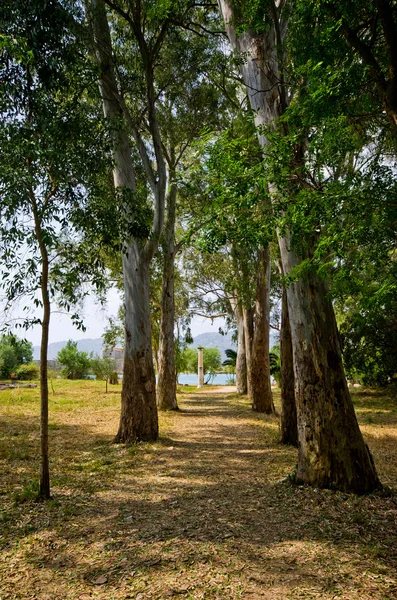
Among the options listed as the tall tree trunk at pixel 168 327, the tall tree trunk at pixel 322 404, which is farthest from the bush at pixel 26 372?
the tall tree trunk at pixel 322 404

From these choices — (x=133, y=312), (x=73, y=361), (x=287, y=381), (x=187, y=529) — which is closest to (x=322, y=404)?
(x=187, y=529)

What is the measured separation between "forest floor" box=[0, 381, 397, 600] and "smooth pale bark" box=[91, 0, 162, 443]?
61 centimetres

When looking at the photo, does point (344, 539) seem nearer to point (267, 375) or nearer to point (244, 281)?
point (267, 375)

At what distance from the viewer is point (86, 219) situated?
5035 millimetres

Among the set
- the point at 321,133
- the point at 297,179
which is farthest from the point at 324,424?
the point at 321,133

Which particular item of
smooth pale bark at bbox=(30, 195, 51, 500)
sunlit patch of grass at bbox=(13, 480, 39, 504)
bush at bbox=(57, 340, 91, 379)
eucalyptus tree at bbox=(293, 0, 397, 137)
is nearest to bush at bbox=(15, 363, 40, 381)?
bush at bbox=(57, 340, 91, 379)

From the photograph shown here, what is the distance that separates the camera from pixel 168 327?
1355 centimetres

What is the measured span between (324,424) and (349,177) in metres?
2.97

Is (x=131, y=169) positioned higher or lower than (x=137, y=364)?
higher

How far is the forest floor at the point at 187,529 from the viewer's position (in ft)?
9.53

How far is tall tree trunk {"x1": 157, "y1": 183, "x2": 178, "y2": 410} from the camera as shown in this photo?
44.0 ft

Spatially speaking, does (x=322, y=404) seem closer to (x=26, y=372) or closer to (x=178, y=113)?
(x=178, y=113)

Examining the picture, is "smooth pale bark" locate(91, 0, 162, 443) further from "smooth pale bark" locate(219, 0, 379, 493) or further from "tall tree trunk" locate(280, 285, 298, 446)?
"smooth pale bark" locate(219, 0, 379, 493)

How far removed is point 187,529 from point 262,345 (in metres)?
8.80
